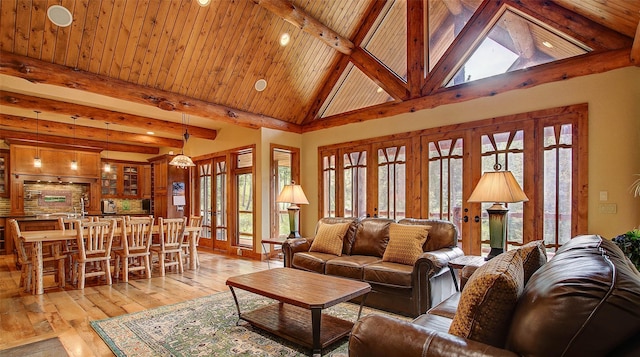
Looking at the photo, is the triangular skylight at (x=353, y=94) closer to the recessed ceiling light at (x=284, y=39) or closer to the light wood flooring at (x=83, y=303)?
the recessed ceiling light at (x=284, y=39)

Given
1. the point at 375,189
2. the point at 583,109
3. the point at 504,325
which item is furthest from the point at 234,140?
the point at 504,325

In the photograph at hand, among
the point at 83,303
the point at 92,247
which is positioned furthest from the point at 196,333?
the point at 92,247

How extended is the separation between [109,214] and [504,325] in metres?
9.97

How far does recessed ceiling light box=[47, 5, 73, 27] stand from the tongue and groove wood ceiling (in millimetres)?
54

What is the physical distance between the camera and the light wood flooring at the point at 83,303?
280 centimetres

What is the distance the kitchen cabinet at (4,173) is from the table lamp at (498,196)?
964cm

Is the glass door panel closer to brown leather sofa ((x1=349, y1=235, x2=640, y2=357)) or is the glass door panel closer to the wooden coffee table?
the wooden coffee table

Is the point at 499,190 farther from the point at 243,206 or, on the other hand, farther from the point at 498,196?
the point at 243,206

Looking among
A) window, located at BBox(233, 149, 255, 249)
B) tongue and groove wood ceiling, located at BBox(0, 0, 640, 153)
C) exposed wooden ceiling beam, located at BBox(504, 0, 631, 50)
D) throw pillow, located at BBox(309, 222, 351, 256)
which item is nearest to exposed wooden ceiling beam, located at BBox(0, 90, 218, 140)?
tongue and groove wood ceiling, located at BBox(0, 0, 640, 153)

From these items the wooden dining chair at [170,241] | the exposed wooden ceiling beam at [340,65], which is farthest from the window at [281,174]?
the wooden dining chair at [170,241]

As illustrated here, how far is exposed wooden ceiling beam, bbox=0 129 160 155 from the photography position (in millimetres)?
7277

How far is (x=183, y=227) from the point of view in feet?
17.4

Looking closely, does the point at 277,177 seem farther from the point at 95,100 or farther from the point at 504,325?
the point at 504,325

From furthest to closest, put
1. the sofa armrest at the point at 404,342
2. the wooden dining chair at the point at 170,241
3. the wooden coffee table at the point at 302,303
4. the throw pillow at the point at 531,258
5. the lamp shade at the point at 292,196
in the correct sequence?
the wooden dining chair at the point at 170,241
the lamp shade at the point at 292,196
the wooden coffee table at the point at 302,303
the throw pillow at the point at 531,258
the sofa armrest at the point at 404,342
